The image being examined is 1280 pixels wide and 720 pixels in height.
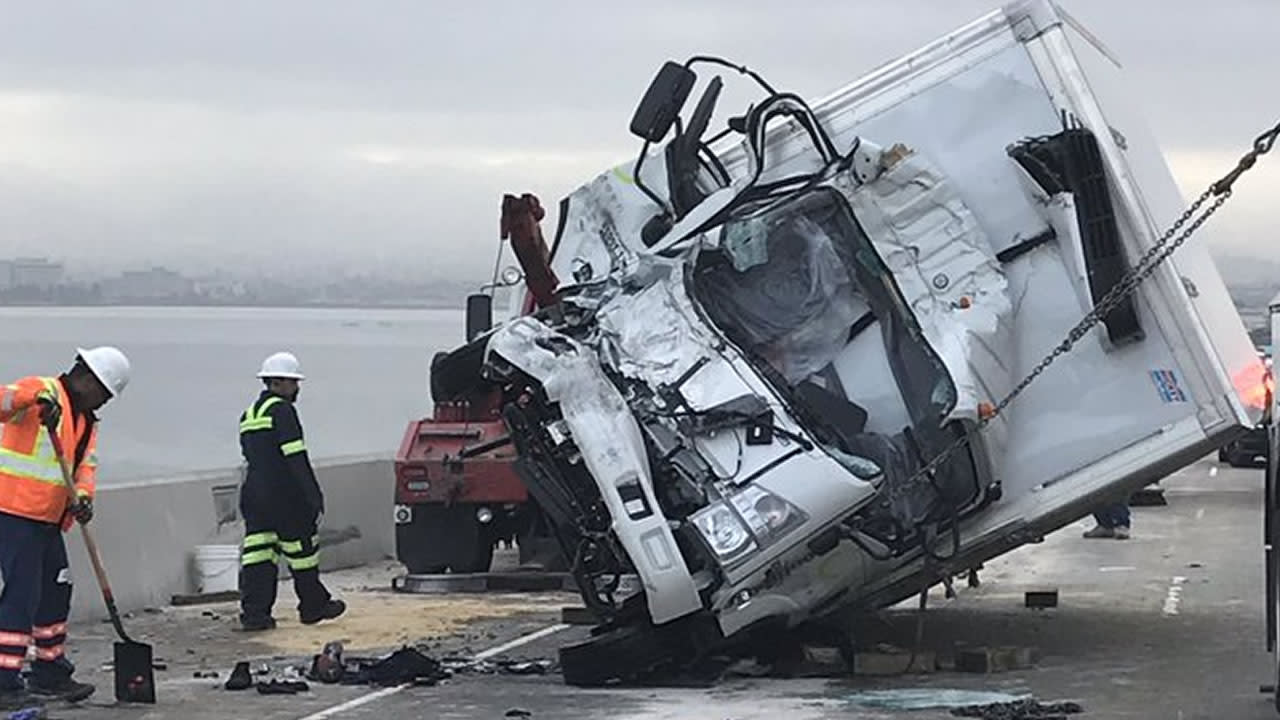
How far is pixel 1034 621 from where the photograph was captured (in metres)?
14.2

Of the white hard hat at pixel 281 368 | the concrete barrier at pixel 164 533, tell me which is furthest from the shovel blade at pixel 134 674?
the white hard hat at pixel 281 368

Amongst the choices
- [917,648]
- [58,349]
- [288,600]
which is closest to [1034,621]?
[917,648]

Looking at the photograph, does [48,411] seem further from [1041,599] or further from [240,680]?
[1041,599]

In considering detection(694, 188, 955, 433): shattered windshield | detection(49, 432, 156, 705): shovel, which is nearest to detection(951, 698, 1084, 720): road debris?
detection(694, 188, 955, 433): shattered windshield

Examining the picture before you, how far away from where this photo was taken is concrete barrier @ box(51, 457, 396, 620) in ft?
49.3

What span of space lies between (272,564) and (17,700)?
3.31 metres

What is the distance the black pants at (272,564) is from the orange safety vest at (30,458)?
2971mm

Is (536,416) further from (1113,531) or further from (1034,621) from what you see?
(1113,531)

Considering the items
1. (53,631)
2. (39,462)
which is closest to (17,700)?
(53,631)

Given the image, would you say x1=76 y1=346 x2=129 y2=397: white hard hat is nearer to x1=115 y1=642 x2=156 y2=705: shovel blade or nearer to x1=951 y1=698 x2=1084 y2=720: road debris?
x1=115 y1=642 x2=156 y2=705: shovel blade

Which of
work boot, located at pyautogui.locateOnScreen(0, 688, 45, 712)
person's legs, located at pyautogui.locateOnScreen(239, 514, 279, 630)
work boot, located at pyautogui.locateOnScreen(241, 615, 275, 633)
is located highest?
work boot, located at pyautogui.locateOnScreen(0, 688, 45, 712)

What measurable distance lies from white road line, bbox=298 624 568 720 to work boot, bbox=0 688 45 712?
4.53ft

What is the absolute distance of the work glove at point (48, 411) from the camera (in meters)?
11.1

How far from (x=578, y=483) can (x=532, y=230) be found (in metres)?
1.98
